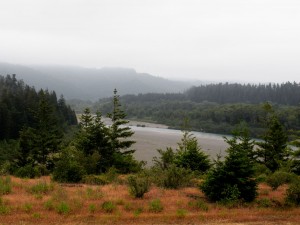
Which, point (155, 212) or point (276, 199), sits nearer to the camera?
point (155, 212)

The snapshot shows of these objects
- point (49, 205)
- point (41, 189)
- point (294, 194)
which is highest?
point (294, 194)

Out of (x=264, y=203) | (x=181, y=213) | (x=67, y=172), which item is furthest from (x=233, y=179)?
(x=67, y=172)

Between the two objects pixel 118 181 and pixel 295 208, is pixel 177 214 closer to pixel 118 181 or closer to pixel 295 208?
pixel 295 208

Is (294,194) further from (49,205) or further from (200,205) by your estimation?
(49,205)

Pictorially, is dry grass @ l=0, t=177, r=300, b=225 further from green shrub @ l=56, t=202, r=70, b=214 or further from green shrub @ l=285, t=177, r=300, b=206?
green shrub @ l=285, t=177, r=300, b=206

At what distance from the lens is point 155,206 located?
44.2ft

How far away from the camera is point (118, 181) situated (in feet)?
63.8

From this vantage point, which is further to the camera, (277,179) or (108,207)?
(277,179)

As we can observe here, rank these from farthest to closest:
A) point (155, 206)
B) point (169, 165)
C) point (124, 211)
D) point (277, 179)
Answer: point (169, 165) → point (277, 179) → point (155, 206) → point (124, 211)

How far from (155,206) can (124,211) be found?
1.25 meters

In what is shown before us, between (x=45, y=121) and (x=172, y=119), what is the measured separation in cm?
11709

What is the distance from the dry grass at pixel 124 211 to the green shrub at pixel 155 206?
0.59ft

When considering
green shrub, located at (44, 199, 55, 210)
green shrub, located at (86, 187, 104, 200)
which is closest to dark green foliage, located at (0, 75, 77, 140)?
green shrub, located at (86, 187, 104, 200)

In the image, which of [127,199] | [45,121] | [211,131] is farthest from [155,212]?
[211,131]
